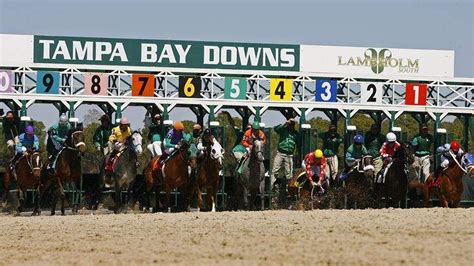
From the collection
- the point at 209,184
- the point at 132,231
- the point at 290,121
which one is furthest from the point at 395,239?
the point at 290,121

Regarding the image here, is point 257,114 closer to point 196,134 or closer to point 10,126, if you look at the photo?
point 10,126

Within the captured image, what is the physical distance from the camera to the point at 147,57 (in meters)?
33.8

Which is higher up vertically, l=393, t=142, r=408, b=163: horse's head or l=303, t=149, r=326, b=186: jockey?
l=393, t=142, r=408, b=163: horse's head

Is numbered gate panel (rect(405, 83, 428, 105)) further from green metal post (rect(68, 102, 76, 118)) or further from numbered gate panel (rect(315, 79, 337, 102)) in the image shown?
green metal post (rect(68, 102, 76, 118))

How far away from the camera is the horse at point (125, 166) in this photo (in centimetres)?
2583

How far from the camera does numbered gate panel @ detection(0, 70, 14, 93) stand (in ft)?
104

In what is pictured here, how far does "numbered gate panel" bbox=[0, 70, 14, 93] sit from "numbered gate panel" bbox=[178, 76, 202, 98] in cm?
370

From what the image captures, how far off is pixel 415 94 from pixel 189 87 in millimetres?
5321

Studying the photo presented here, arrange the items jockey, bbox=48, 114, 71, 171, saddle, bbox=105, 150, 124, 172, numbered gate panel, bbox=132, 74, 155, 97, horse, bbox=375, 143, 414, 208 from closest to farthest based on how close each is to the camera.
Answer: jockey, bbox=48, 114, 71, 171, saddle, bbox=105, 150, 124, 172, horse, bbox=375, 143, 414, 208, numbered gate panel, bbox=132, 74, 155, 97

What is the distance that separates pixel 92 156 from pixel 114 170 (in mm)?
3534

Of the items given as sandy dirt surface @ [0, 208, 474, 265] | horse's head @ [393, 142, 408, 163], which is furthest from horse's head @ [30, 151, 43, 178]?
horse's head @ [393, 142, 408, 163]

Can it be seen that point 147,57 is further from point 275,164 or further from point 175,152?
point 175,152

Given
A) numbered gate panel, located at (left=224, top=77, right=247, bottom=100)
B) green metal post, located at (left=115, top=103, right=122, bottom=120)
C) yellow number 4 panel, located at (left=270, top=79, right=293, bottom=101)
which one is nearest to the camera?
green metal post, located at (left=115, top=103, right=122, bottom=120)

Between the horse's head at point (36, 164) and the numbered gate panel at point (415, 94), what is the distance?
1047cm
